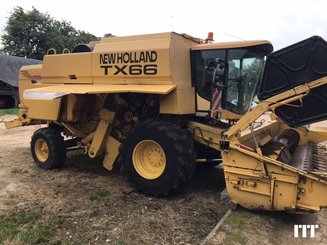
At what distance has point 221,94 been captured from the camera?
19.4ft

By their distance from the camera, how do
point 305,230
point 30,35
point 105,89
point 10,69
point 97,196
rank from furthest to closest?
point 30,35 → point 10,69 → point 105,89 → point 97,196 → point 305,230

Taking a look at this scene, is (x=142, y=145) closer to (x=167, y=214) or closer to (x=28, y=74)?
(x=167, y=214)

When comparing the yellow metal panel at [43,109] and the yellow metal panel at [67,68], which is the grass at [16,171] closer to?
the yellow metal panel at [43,109]

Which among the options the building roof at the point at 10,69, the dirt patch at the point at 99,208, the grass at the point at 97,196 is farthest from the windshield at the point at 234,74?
the building roof at the point at 10,69

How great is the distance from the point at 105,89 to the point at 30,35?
3875cm

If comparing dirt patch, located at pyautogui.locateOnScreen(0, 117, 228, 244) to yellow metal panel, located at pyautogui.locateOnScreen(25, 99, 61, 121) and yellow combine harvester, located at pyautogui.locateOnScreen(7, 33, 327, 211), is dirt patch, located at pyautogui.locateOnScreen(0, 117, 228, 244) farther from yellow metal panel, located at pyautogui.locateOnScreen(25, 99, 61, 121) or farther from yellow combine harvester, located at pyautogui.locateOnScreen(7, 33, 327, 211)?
yellow metal panel, located at pyautogui.locateOnScreen(25, 99, 61, 121)

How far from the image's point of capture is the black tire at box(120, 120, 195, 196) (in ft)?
17.9

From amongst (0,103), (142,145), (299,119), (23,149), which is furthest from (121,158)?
(0,103)

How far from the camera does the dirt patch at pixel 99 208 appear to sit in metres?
4.41

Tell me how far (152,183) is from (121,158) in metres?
0.72

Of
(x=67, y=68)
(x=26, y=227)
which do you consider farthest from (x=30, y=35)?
(x=26, y=227)

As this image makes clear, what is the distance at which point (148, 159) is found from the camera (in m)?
6.03

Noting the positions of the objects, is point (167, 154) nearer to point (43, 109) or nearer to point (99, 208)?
point (99, 208)

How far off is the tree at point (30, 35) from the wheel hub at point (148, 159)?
3782cm
